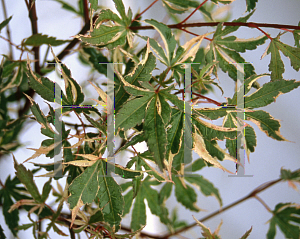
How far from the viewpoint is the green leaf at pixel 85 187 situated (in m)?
0.25

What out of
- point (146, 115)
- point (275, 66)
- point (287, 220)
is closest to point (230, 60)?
point (275, 66)

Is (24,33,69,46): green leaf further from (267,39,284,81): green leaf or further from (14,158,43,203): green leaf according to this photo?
(267,39,284,81): green leaf

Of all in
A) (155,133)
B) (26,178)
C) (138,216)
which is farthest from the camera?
(138,216)

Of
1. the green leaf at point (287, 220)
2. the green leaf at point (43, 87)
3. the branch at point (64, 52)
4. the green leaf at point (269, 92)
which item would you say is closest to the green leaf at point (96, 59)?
the branch at point (64, 52)

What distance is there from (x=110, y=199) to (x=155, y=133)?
0.32 feet

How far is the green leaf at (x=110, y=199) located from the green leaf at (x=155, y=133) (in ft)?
0.23

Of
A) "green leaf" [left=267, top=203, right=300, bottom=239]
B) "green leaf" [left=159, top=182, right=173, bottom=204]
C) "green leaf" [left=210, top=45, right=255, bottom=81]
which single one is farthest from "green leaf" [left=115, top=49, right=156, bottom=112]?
"green leaf" [left=267, top=203, right=300, bottom=239]

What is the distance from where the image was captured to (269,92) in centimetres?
30

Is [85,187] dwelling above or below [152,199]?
above

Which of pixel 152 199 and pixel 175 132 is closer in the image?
pixel 175 132

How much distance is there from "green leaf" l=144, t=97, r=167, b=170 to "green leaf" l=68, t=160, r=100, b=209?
8 cm

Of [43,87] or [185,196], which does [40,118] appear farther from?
[185,196]

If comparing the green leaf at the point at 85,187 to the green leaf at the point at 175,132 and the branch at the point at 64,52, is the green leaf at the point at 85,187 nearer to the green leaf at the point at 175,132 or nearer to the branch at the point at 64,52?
the green leaf at the point at 175,132

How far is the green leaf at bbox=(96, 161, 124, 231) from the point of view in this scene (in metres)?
0.27
